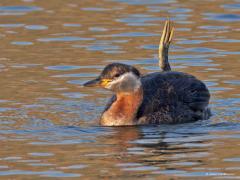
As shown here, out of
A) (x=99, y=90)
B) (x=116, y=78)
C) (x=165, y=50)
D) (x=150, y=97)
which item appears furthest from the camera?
(x=99, y=90)

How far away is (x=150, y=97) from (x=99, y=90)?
2.61m

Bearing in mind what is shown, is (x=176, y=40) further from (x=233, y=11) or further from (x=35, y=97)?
(x=35, y=97)

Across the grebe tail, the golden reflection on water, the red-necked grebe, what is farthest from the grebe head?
the grebe tail

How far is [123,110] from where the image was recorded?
58.6ft

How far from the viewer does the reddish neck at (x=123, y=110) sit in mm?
17750

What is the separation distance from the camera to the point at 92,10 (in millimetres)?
27375

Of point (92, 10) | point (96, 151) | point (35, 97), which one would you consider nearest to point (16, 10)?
point (92, 10)

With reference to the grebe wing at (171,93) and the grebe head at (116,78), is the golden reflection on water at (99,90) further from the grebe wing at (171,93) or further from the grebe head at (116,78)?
the grebe head at (116,78)

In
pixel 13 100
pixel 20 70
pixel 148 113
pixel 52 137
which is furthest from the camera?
pixel 20 70

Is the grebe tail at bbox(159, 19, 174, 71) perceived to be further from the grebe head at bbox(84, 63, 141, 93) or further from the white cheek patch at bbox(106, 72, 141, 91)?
the grebe head at bbox(84, 63, 141, 93)

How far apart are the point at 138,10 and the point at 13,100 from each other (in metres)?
8.50

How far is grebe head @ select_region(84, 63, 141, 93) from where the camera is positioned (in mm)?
17656

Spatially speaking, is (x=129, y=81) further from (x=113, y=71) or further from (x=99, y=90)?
(x=99, y=90)

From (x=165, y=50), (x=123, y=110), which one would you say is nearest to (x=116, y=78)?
(x=123, y=110)
